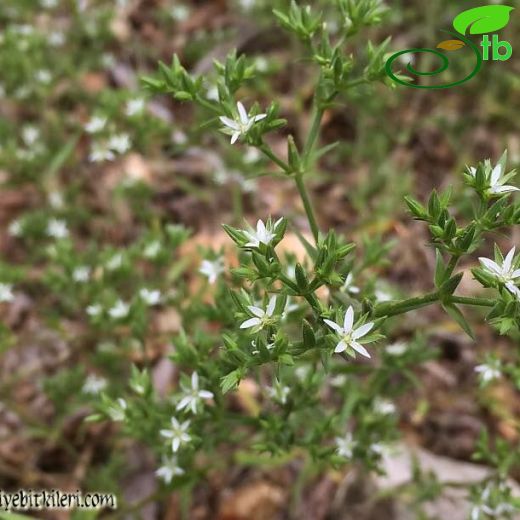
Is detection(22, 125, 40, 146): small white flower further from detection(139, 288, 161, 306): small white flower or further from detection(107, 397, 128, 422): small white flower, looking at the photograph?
detection(107, 397, 128, 422): small white flower

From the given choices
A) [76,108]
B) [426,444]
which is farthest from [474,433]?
[76,108]

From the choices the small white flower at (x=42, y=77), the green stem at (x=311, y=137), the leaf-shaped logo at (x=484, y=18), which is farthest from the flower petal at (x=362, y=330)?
the small white flower at (x=42, y=77)

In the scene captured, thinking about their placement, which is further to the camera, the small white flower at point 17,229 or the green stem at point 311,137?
the small white flower at point 17,229

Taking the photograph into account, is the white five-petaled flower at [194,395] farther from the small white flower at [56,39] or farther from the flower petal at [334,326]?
the small white flower at [56,39]

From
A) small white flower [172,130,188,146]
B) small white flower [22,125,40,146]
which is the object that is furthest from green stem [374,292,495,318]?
small white flower [22,125,40,146]

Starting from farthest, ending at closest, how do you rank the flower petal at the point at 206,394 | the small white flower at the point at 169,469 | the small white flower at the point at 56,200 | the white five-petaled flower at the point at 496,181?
the small white flower at the point at 56,200
the small white flower at the point at 169,469
the flower petal at the point at 206,394
the white five-petaled flower at the point at 496,181
